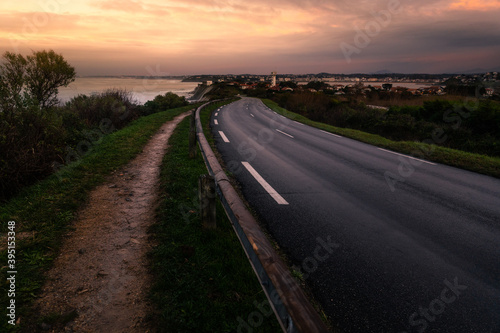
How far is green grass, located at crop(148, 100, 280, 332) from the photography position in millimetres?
2211

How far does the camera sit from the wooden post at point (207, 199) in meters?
3.19

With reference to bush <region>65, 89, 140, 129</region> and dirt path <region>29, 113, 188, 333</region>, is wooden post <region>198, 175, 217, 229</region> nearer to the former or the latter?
dirt path <region>29, 113, 188, 333</region>

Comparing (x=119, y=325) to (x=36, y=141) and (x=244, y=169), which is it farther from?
(x=36, y=141)

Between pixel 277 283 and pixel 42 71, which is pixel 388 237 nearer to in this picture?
pixel 277 283

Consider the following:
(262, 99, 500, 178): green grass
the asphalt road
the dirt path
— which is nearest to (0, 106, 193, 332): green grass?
the dirt path

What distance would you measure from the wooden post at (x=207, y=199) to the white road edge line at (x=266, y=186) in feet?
5.06

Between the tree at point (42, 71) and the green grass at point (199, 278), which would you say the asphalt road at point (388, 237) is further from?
the tree at point (42, 71)

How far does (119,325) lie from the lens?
2189 mm

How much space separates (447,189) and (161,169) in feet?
21.6

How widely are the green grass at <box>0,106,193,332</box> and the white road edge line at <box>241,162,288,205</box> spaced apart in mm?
3335

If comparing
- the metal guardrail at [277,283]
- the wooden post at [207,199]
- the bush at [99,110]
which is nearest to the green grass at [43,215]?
the wooden post at [207,199]

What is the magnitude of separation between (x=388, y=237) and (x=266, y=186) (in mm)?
2499

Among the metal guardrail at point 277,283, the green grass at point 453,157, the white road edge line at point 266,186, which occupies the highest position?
the metal guardrail at point 277,283

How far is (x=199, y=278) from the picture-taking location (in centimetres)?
268
